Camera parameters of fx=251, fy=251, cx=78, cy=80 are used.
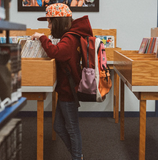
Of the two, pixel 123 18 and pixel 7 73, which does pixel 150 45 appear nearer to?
pixel 123 18

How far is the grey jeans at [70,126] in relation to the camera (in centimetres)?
185

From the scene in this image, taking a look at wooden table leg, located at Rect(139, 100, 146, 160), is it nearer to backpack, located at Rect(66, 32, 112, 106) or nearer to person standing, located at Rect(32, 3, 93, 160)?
backpack, located at Rect(66, 32, 112, 106)

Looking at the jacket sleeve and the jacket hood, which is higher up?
the jacket hood

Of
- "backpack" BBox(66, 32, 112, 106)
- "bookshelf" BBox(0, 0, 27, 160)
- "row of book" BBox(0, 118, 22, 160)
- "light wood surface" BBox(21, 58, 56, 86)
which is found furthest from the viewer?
"backpack" BBox(66, 32, 112, 106)

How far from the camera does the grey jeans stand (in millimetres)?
1854

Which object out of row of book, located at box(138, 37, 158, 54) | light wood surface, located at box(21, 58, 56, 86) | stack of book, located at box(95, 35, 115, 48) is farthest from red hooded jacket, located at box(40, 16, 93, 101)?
stack of book, located at box(95, 35, 115, 48)

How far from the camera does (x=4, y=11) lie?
103cm

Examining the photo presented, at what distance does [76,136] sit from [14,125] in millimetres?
811

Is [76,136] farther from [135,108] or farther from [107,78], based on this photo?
[135,108]

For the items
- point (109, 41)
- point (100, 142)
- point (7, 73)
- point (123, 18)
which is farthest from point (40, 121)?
point (123, 18)

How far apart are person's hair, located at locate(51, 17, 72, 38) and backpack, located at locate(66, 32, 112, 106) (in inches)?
4.0

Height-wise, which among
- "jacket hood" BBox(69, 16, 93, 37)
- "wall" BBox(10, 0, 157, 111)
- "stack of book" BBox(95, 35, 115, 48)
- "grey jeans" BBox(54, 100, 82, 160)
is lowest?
"grey jeans" BBox(54, 100, 82, 160)

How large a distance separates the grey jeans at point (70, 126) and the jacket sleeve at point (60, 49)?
349mm

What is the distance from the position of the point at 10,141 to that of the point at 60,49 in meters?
0.77
